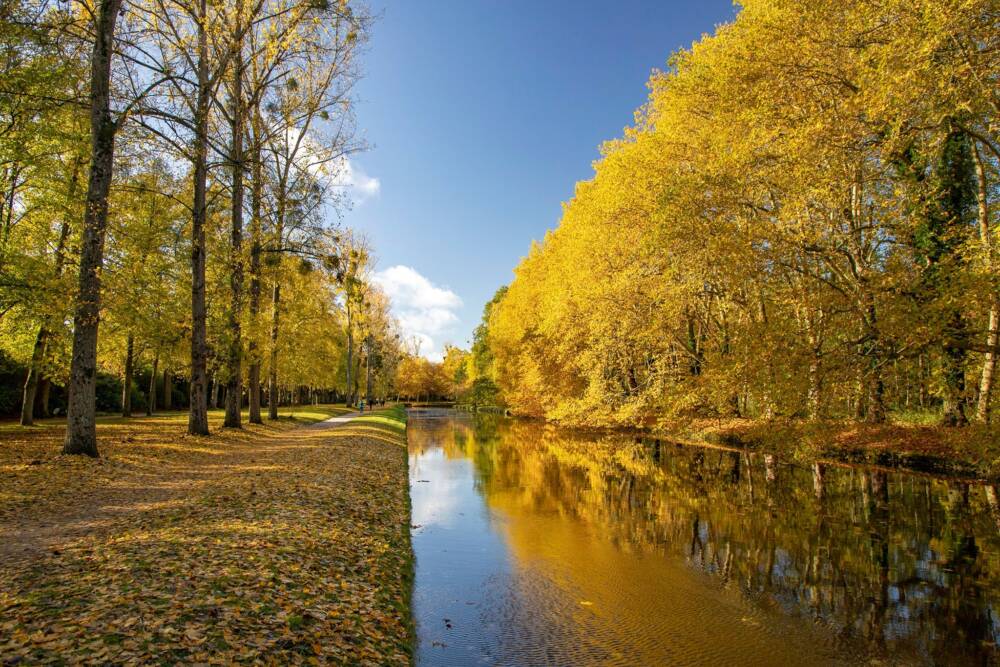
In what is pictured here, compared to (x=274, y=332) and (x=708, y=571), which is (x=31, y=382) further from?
(x=708, y=571)

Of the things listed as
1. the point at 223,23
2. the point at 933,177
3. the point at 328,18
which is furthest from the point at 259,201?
the point at 933,177

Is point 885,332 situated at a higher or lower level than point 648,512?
higher

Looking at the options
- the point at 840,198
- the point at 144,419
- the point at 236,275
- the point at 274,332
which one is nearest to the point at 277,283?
the point at 236,275

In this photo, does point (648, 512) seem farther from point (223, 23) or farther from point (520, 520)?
point (223, 23)

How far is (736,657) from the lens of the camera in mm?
6406

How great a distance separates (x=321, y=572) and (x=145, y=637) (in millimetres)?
2573

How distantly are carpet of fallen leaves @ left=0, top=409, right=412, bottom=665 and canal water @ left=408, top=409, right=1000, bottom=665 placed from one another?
40.3 inches

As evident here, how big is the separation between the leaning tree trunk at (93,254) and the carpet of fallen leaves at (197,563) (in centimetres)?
92

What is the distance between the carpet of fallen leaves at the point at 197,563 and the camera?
463 cm

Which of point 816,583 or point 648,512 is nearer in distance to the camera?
point 816,583

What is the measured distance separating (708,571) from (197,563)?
8.01 meters

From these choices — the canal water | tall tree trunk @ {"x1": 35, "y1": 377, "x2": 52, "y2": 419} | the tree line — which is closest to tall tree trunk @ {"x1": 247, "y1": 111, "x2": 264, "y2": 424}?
the tree line

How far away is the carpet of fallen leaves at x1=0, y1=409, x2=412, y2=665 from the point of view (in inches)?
182

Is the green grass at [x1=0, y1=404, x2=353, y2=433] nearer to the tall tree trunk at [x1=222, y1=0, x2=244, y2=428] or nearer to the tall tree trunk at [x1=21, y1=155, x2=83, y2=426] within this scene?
the tall tree trunk at [x1=21, y1=155, x2=83, y2=426]
